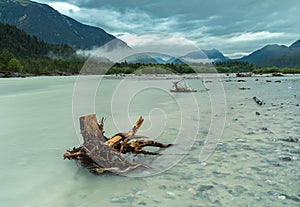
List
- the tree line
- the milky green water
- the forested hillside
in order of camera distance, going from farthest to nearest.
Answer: the forested hillside < the tree line < the milky green water

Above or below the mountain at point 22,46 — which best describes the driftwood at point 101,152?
below

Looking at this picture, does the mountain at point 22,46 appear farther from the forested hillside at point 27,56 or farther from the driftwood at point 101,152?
the driftwood at point 101,152

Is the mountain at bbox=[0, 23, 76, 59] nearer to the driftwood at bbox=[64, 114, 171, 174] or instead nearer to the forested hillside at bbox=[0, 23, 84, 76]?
the forested hillside at bbox=[0, 23, 84, 76]

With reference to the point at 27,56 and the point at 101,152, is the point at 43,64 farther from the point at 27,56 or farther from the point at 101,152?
the point at 101,152

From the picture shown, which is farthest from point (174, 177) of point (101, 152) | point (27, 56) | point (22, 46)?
point (22, 46)

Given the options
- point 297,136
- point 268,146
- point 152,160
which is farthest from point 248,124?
point 152,160

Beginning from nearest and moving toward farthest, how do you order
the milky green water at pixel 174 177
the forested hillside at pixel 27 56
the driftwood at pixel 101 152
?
the milky green water at pixel 174 177
the driftwood at pixel 101 152
the forested hillside at pixel 27 56

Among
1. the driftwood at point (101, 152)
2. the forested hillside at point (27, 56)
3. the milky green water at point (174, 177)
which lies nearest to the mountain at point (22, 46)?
the forested hillside at point (27, 56)

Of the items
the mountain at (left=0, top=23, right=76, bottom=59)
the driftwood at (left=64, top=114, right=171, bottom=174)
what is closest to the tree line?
the mountain at (left=0, top=23, right=76, bottom=59)

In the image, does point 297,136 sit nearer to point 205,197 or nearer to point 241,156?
point 241,156

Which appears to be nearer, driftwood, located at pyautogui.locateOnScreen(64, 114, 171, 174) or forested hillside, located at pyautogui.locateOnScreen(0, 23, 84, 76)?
driftwood, located at pyautogui.locateOnScreen(64, 114, 171, 174)

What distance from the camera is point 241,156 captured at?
25.9 feet

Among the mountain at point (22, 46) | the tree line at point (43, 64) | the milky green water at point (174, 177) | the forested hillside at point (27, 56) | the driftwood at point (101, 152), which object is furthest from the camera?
the mountain at point (22, 46)

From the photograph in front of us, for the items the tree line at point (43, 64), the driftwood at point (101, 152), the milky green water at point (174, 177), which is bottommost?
the milky green water at point (174, 177)
